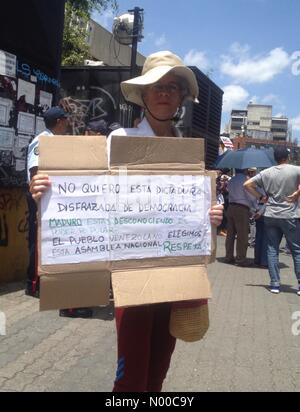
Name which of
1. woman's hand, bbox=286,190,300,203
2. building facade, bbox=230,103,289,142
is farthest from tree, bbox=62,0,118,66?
building facade, bbox=230,103,289,142

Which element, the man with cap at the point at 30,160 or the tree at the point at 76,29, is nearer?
the man with cap at the point at 30,160

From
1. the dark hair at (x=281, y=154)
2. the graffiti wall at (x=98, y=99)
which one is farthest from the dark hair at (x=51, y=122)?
the dark hair at (x=281, y=154)

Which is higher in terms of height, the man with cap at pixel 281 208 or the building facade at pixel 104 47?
the building facade at pixel 104 47

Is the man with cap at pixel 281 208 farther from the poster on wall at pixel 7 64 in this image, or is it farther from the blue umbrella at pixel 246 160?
the poster on wall at pixel 7 64

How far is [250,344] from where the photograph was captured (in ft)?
16.0

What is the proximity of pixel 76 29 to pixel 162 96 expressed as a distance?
950 centimetres

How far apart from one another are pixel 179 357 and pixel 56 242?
7.76 ft

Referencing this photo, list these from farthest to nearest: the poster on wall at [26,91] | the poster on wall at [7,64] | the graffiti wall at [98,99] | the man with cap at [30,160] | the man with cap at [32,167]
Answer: the graffiti wall at [98,99]
the poster on wall at [26,91]
the poster on wall at [7,64]
the man with cap at [30,160]
the man with cap at [32,167]

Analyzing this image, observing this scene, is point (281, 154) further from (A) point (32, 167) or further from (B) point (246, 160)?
(A) point (32, 167)

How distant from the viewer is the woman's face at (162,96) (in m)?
2.63

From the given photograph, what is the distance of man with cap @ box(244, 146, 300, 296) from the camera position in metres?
7.16

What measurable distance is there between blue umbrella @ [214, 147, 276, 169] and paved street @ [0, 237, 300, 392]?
3405mm

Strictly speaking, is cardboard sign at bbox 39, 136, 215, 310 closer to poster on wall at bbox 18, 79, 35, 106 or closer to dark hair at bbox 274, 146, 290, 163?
poster on wall at bbox 18, 79, 35, 106
